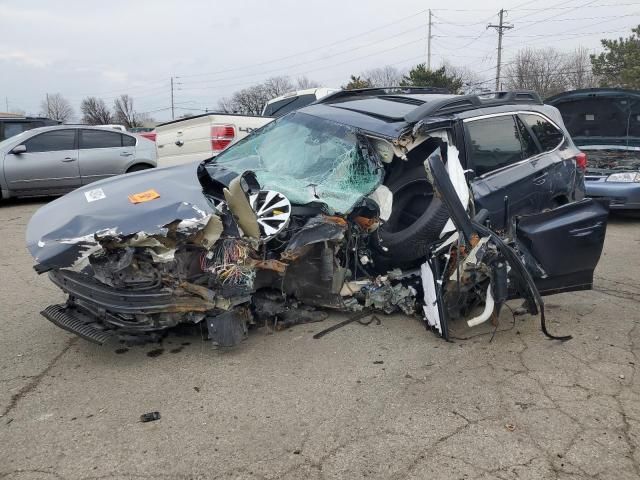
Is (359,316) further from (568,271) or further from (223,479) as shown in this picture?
(223,479)

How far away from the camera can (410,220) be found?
4.24 metres

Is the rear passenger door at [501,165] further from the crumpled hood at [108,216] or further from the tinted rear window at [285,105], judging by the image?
the tinted rear window at [285,105]

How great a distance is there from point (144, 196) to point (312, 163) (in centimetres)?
136

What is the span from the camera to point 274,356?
11.9 ft

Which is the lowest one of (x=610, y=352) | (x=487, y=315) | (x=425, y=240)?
(x=610, y=352)

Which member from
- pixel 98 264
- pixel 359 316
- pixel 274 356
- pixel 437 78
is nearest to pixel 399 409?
pixel 274 356

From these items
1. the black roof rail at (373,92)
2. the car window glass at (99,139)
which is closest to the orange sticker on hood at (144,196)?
the black roof rail at (373,92)

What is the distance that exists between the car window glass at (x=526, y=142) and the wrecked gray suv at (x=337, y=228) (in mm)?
14

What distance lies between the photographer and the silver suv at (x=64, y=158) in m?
9.72

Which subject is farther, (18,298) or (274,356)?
(18,298)

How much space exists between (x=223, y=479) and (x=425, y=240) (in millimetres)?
2294

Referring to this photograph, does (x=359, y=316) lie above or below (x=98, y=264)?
below

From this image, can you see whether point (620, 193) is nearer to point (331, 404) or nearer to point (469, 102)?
point (469, 102)

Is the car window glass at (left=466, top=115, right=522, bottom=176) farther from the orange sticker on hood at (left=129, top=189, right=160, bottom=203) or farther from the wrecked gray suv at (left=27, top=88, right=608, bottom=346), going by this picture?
the orange sticker on hood at (left=129, top=189, right=160, bottom=203)
